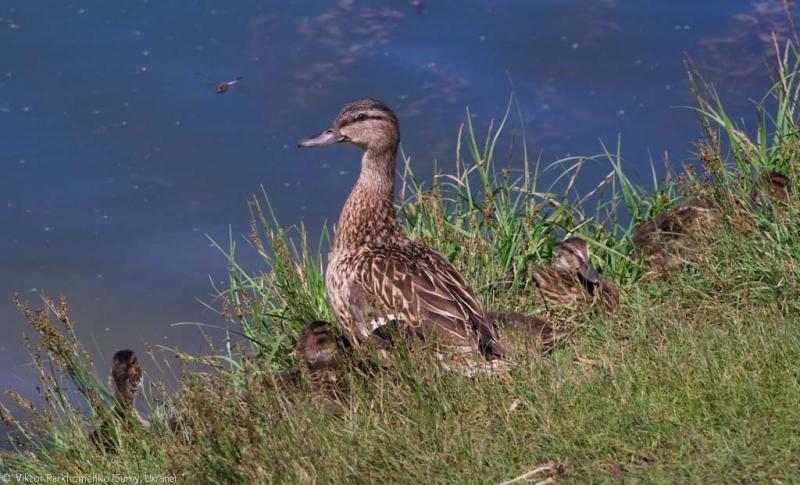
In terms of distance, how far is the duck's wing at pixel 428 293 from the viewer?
6.07 meters

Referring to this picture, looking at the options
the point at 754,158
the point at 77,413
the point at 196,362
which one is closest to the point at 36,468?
the point at 77,413

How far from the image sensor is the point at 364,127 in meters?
7.56

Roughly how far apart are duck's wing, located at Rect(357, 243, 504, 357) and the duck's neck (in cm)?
26

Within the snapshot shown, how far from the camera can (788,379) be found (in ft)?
16.5

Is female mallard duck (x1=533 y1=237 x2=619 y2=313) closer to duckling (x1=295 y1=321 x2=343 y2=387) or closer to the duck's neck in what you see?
the duck's neck

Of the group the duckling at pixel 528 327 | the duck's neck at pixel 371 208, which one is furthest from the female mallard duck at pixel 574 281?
the duck's neck at pixel 371 208

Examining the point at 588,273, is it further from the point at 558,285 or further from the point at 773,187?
the point at 773,187

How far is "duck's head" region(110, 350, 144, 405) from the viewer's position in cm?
607

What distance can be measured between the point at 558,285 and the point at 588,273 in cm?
25

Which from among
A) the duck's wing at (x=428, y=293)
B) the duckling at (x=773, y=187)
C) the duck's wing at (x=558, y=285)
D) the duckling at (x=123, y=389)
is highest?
the duckling at (x=773, y=187)

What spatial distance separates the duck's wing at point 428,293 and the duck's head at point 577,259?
1.96ft

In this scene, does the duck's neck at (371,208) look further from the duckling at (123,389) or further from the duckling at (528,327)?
A: the duckling at (123,389)

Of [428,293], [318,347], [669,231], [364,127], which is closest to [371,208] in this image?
[364,127]

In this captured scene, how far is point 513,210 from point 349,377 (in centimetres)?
254
